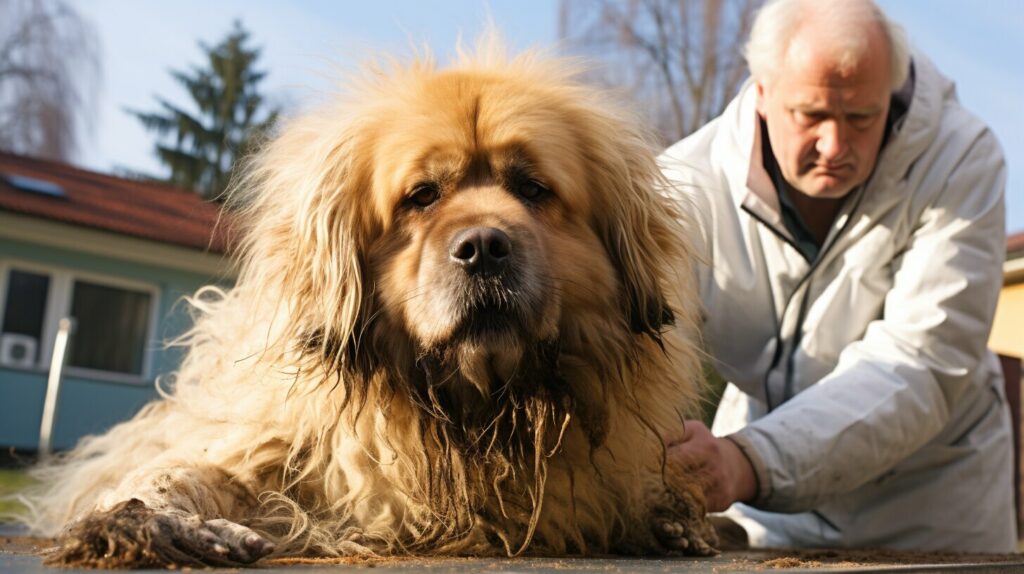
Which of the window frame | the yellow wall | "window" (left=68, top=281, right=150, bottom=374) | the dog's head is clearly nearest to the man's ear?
the dog's head

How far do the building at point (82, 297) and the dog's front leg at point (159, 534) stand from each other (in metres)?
16.0

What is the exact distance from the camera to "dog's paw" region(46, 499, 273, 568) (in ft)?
7.30

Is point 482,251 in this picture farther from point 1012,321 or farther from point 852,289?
point 1012,321

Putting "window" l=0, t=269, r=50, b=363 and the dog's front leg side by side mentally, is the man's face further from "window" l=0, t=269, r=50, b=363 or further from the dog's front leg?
"window" l=0, t=269, r=50, b=363

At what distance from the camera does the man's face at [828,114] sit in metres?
4.34

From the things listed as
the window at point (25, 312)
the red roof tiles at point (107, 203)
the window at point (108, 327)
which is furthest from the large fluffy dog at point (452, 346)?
the window at point (108, 327)

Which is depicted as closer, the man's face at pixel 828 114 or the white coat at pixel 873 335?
the white coat at pixel 873 335

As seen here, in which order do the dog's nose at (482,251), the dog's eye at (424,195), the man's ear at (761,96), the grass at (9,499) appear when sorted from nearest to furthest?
the dog's nose at (482,251) < the dog's eye at (424,195) < the man's ear at (761,96) < the grass at (9,499)

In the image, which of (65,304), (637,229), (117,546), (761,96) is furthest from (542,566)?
(65,304)

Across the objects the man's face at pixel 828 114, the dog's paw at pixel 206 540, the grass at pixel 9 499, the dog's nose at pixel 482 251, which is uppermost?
the man's face at pixel 828 114

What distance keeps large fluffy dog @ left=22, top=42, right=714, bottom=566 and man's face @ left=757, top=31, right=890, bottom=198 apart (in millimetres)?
1228

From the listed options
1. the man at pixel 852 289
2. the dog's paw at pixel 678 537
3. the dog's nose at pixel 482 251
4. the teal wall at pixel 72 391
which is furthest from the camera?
the teal wall at pixel 72 391

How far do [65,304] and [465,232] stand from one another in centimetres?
1835

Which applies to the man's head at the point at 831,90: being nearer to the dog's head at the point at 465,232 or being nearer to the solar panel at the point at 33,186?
the dog's head at the point at 465,232
